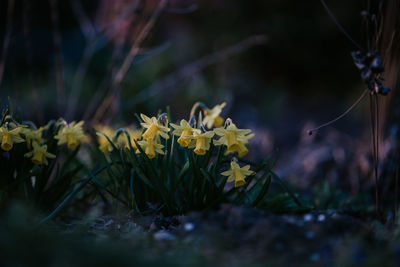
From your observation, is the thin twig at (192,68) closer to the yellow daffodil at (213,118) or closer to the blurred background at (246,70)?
the blurred background at (246,70)

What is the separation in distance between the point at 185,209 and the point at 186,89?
4271 millimetres

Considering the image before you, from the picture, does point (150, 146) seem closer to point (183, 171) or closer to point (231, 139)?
point (183, 171)

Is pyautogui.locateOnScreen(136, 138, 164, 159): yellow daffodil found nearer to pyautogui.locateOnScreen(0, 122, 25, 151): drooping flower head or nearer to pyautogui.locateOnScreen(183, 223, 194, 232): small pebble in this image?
pyautogui.locateOnScreen(183, 223, 194, 232): small pebble

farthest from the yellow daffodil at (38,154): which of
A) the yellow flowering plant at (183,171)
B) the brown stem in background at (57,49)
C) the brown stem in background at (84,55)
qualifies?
the brown stem in background at (84,55)

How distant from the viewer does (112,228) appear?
168cm

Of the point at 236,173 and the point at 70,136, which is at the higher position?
the point at 70,136

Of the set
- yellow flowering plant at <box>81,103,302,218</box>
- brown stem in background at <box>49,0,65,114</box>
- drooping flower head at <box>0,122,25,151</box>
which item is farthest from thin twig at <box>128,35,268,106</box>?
drooping flower head at <box>0,122,25,151</box>

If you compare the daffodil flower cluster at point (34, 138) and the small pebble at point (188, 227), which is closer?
the small pebble at point (188, 227)

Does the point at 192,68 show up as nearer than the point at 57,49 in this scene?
No

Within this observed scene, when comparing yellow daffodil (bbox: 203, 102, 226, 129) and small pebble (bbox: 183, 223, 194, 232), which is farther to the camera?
yellow daffodil (bbox: 203, 102, 226, 129)

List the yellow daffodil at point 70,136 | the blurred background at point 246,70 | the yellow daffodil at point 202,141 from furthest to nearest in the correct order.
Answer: the blurred background at point 246,70
the yellow daffodil at point 70,136
the yellow daffodil at point 202,141

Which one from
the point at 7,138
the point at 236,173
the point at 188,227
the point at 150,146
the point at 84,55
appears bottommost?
the point at 188,227

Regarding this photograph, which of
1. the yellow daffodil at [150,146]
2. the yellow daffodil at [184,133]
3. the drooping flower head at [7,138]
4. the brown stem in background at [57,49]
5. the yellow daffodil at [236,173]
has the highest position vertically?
the brown stem in background at [57,49]

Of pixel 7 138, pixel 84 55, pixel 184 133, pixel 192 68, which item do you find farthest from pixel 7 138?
pixel 192 68
